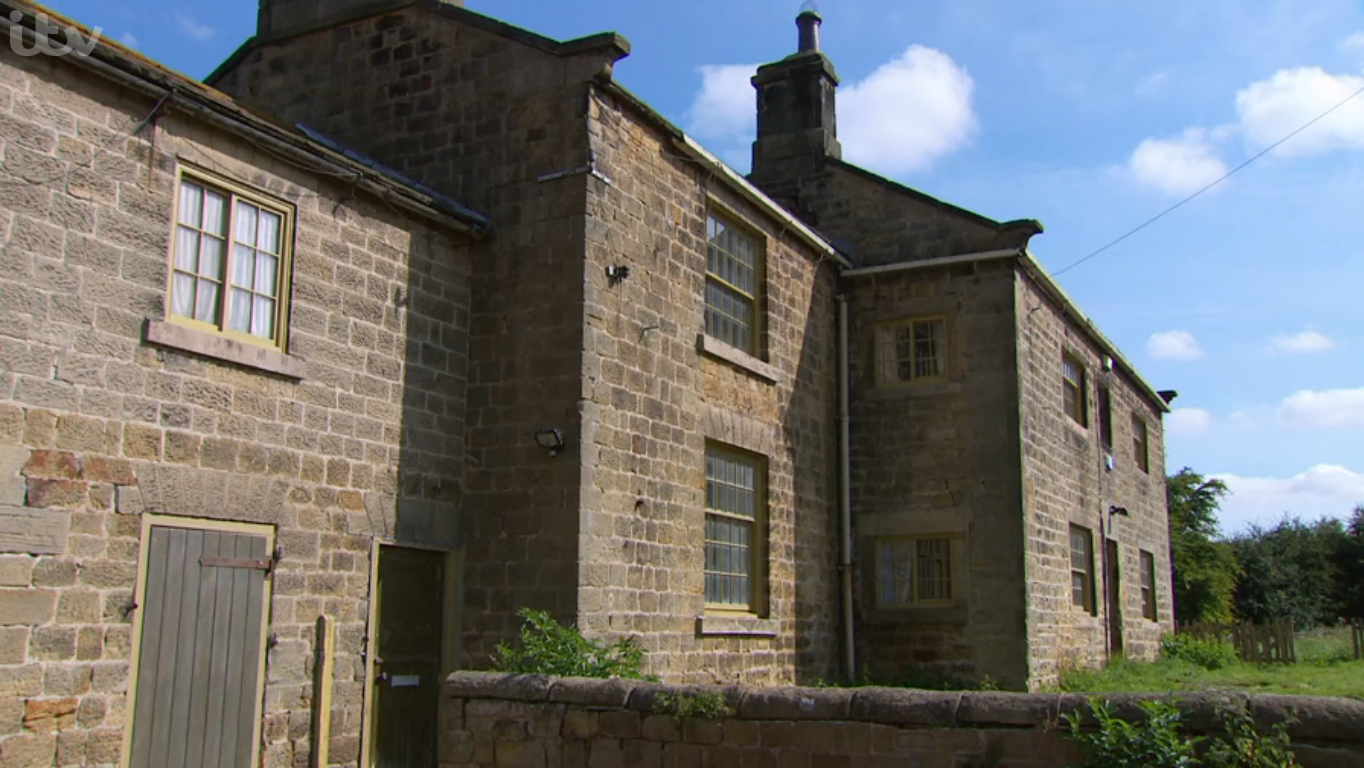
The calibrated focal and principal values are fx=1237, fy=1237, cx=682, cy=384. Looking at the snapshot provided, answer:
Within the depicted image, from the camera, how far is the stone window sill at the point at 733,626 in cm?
1286

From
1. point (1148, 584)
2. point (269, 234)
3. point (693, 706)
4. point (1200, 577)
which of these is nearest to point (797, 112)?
point (269, 234)

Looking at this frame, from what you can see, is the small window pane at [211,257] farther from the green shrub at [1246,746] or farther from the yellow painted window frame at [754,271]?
the green shrub at [1246,746]

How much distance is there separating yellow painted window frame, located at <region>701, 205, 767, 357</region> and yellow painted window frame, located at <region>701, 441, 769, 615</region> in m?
1.29

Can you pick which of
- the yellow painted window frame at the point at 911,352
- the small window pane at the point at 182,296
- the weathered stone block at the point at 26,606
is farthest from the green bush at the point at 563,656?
the yellow painted window frame at the point at 911,352

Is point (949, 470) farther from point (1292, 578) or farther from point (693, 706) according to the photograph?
point (1292, 578)

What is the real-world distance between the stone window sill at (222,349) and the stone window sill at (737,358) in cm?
480

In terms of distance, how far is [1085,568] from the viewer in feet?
65.2

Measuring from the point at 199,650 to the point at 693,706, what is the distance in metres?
3.90

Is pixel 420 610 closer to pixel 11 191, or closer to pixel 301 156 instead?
pixel 301 156

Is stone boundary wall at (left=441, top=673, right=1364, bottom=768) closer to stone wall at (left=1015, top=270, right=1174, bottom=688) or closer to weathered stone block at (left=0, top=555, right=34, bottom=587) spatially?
weathered stone block at (left=0, top=555, right=34, bottom=587)

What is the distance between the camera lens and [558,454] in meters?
11.4

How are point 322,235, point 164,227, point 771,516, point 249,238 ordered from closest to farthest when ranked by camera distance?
1. point 164,227
2. point 249,238
3. point 322,235
4. point 771,516

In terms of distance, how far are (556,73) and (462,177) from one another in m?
1.46

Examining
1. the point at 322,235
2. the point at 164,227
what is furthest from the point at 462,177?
the point at 164,227
